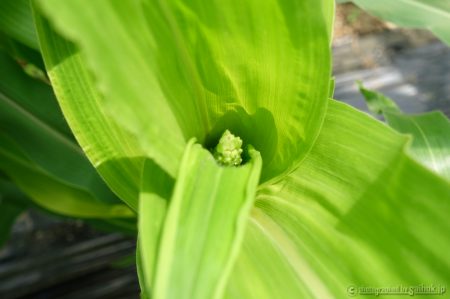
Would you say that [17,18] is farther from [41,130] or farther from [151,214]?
[151,214]

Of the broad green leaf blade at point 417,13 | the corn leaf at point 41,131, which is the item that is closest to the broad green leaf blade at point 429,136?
the broad green leaf blade at point 417,13

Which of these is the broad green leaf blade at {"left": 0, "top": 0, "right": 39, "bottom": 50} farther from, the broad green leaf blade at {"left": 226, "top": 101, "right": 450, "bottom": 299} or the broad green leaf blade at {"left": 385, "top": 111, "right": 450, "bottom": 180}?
the broad green leaf blade at {"left": 385, "top": 111, "right": 450, "bottom": 180}

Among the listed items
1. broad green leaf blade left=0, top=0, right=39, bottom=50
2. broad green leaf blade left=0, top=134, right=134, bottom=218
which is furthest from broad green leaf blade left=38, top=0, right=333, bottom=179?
broad green leaf blade left=0, top=134, right=134, bottom=218

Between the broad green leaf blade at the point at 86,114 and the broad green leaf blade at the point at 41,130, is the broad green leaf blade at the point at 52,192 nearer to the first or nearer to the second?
the broad green leaf blade at the point at 41,130

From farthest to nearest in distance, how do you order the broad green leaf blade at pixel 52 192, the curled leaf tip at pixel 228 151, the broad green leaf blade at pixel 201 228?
the broad green leaf blade at pixel 52 192, the curled leaf tip at pixel 228 151, the broad green leaf blade at pixel 201 228

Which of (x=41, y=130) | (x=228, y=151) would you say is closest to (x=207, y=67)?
(x=228, y=151)

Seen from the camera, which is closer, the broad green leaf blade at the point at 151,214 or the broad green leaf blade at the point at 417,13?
the broad green leaf blade at the point at 151,214

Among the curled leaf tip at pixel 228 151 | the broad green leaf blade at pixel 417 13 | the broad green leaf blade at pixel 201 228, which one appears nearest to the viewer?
the broad green leaf blade at pixel 201 228
